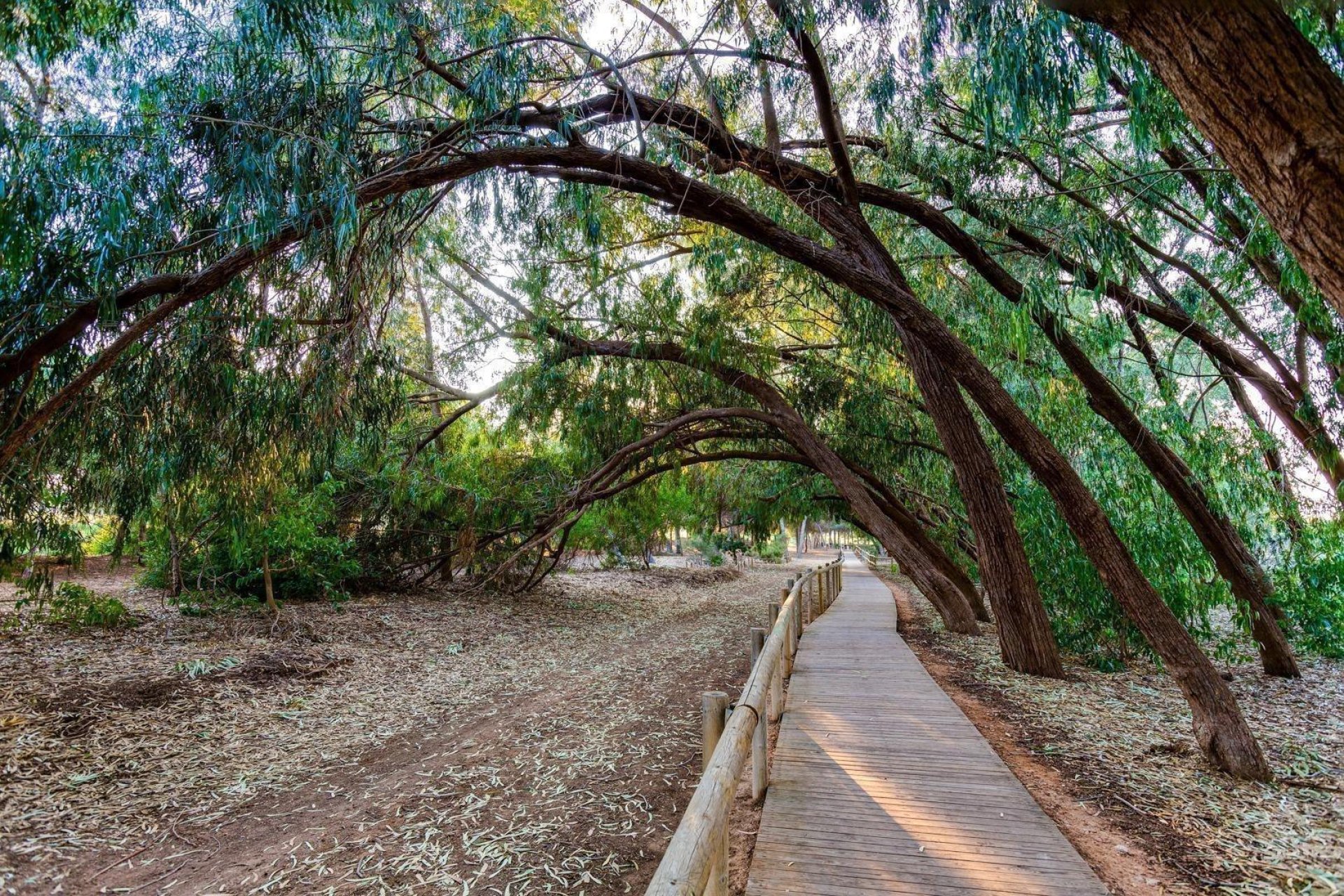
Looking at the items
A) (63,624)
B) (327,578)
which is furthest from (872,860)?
(327,578)

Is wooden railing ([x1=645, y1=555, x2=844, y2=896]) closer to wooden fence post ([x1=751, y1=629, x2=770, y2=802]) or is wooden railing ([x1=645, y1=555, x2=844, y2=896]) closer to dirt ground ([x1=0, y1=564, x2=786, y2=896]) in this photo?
wooden fence post ([x1=751, y1=629, x2=770, y2=802])

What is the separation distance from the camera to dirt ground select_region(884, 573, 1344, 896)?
2785 mm

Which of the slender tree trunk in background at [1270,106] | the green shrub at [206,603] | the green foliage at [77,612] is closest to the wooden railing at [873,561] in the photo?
the green shrub at [206,603]

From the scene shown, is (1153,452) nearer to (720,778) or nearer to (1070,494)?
(1070,494)

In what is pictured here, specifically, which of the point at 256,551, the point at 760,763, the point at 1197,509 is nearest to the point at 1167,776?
the point at 760,763

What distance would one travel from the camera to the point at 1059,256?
5.05 meters

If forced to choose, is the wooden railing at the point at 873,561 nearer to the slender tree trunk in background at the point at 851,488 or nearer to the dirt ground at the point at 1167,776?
the slender tree trunk in background at the point at 851,488

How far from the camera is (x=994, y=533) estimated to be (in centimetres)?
636

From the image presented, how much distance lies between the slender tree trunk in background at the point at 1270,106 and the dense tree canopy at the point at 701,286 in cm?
4

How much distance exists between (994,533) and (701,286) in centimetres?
508

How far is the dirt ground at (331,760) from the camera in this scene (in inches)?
124

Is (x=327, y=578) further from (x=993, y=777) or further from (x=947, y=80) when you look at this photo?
(x=947, y=80)

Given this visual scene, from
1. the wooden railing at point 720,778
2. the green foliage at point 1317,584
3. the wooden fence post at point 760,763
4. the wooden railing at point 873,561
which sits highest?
the green foliage at point 1317,584

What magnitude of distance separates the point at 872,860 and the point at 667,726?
2.99 m
